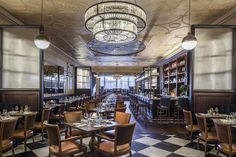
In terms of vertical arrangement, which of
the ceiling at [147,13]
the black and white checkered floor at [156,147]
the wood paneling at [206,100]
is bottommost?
the black and white checkered floor at [156,147]

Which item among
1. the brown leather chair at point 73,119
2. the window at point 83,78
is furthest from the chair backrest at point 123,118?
the window at point 83,78

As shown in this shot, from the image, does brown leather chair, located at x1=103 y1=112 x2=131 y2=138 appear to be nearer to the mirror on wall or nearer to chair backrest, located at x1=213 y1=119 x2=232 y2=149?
chair backrest, located at x1=213 y1=119 x2=232 y2=149

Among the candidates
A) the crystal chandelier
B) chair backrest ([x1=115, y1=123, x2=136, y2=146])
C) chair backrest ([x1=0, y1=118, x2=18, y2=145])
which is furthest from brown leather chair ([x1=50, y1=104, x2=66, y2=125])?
chair backrest ([x1=115, y1=123, x2=136, y2=146])

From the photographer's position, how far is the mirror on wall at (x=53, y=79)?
8788 mm

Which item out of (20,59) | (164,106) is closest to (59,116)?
(20,59)

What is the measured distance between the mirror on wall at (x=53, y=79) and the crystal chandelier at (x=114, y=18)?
5702 millimetres

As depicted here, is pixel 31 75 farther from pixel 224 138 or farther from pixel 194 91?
pixel 224 138

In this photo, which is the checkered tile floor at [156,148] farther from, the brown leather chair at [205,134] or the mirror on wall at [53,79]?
the mirror on wall at [53,79]

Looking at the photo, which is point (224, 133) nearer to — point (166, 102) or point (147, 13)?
point (147, 13)

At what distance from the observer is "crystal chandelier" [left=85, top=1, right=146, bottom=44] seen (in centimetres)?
315

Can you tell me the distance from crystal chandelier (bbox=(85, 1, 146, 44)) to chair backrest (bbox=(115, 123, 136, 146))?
1.62 m

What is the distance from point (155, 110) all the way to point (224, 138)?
5556 mm

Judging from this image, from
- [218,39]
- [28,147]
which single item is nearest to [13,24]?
[28,147]

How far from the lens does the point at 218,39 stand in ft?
18.5
